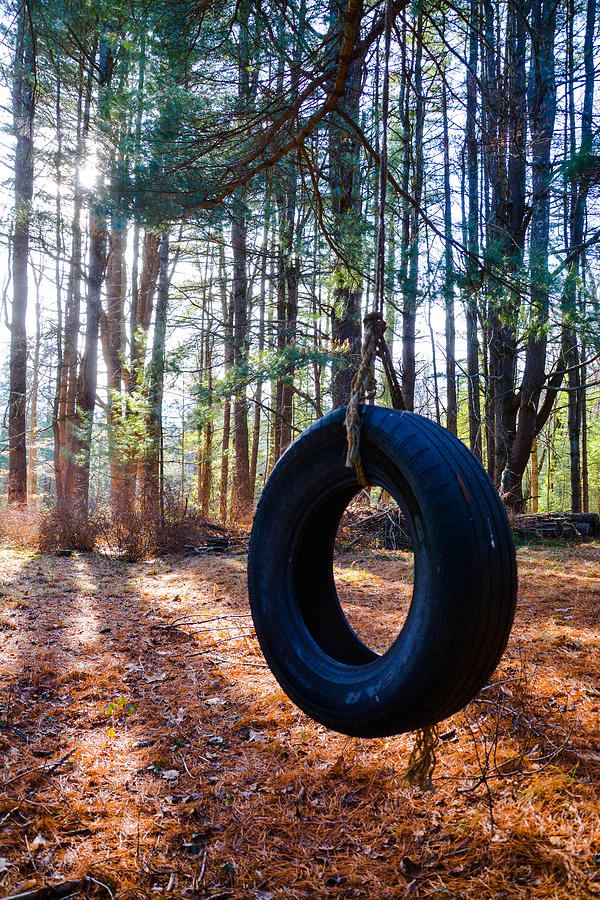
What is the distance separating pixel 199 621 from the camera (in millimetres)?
5066

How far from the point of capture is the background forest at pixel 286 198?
4.20 metres

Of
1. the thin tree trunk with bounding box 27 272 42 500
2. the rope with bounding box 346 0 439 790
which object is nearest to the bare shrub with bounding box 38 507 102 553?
the thin tree trunk with bounding box 27 272 42 500

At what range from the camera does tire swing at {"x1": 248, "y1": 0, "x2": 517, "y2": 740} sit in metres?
1.56

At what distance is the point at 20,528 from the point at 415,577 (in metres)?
9.80

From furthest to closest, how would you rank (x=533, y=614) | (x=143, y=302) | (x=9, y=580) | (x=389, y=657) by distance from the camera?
(x=143, y=302), (x=9, y=580), (x=533, y=614), (x=389, y=657)

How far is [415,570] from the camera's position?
1650mm

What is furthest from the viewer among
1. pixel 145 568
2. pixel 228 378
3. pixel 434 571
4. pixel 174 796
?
pixel 228 378

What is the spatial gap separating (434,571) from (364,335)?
0.99 metres

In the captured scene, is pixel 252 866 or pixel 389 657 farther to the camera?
pixel 252 866

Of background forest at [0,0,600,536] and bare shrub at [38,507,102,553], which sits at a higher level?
background forest at [0,0,600,536]

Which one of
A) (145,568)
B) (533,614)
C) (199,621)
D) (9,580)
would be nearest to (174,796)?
(199,621)

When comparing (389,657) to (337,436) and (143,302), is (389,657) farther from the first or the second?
(143,302)

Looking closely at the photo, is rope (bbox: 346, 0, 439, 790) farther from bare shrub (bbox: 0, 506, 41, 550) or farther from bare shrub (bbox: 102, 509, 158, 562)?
bare shrub (bbox: 0, 506, 41, 550)

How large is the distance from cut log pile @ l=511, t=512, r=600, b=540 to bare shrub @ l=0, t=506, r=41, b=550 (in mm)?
8214
